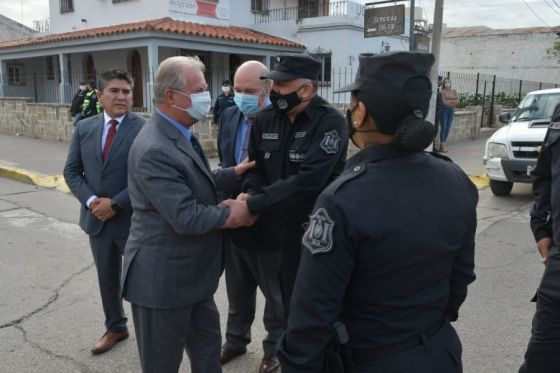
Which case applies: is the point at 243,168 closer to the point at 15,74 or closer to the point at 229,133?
the point at 229,133

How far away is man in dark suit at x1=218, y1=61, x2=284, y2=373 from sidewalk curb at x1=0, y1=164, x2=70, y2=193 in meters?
6.24

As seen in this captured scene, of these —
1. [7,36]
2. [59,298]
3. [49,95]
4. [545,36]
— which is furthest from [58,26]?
[545,36]

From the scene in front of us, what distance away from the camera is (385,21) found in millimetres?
9453

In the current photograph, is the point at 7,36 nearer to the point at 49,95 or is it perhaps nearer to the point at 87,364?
the point at 49,95

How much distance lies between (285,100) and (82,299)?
109 inches

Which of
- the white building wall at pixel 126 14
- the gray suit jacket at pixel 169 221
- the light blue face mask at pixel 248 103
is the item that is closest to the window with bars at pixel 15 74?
the white building wall at pixel 126 14

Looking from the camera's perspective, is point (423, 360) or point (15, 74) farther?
point (15, 74)

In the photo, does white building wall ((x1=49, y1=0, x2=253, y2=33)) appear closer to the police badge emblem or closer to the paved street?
the paved street

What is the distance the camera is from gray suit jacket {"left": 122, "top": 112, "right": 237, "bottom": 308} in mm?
2291

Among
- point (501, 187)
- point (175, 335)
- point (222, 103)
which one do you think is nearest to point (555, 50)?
point (501, 187)

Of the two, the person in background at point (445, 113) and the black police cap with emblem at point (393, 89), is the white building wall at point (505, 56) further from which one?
the black police cap with emblem at point (393, 89)

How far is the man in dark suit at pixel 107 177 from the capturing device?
337 cm

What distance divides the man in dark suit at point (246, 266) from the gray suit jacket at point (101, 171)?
2.18 ft

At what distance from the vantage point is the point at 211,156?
37.7 feet
